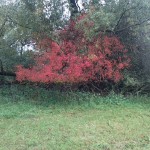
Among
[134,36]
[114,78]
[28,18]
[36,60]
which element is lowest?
[114,78]

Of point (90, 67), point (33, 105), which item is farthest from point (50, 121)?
point (90, 67)

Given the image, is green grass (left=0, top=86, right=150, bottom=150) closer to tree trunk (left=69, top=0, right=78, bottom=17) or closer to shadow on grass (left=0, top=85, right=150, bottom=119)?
shadow on grass (left=0, top=85, right=150, bottom=119)

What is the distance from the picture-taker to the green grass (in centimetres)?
839

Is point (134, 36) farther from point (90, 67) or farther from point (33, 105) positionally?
point (33, 105)

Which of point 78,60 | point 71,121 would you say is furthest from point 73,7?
point 71,121

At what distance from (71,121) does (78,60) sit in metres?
2.69

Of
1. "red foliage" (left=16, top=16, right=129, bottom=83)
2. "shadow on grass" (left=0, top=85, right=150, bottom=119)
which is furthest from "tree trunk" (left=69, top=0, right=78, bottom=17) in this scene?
"shadow on grass" (left=0, top=85, right=150, bottom=119)

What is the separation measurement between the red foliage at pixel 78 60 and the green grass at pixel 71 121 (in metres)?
0.98

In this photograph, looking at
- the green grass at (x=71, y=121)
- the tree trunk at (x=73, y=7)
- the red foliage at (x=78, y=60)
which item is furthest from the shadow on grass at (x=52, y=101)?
the tree trunk at (x=73, y=7)

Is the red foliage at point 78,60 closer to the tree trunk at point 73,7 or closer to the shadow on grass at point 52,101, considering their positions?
the tree trunk at point 73,7

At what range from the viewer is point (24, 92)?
14.3 metres

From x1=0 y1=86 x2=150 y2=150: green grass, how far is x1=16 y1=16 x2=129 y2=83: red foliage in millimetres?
976

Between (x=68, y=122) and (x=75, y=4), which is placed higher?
(x=75, y=4)

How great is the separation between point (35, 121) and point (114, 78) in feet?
13.8
